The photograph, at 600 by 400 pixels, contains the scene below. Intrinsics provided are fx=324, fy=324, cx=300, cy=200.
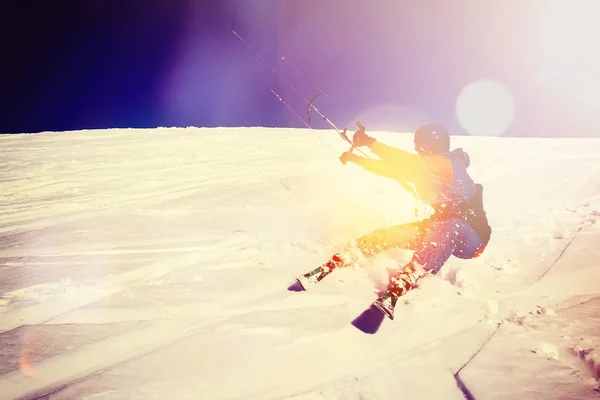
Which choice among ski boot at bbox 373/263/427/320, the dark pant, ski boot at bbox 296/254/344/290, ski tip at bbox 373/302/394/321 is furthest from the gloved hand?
ski tip at bbox 373/302/394/321

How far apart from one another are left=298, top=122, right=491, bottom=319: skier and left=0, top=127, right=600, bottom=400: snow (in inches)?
9.1

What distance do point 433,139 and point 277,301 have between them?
2.66 m

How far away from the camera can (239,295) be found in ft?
10.7

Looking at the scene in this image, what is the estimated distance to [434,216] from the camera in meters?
3.99

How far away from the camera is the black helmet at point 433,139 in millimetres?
3961

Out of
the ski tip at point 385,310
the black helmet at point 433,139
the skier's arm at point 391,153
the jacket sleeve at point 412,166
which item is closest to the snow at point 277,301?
the ski tip at point 385,310

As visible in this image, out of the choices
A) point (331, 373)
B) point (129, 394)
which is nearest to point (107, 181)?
point (129, 394)

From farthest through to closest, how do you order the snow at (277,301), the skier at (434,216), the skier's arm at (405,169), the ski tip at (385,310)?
the skier's arm at (405,169), the skier at (434,216), the ski tip at (385,310), the snow at (277,301)

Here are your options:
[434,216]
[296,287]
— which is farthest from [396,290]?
[434,216]

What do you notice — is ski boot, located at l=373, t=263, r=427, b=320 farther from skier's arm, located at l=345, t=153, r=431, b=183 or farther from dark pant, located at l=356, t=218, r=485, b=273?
skier's arm, located at l=345, t=153, r=431, b=183

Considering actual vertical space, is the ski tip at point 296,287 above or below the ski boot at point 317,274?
below

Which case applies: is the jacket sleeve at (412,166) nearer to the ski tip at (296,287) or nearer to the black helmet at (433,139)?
the black helmet at (433,139)

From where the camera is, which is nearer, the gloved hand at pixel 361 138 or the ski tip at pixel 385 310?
the ski tip at pixel 385 310

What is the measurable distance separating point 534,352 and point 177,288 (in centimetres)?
318
